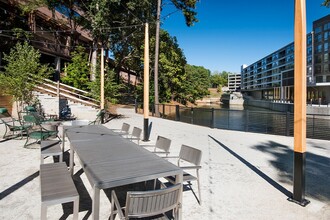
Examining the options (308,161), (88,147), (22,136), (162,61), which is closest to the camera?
(88,147)

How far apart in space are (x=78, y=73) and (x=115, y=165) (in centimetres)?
2257

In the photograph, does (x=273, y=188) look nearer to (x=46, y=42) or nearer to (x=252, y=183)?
(x=252, y=183)

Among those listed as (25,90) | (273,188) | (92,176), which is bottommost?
(273,188)

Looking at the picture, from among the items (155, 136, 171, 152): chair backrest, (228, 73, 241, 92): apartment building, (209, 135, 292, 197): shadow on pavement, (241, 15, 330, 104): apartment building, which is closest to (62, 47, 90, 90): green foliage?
(209, 135, 292, 197): shadow on pavement

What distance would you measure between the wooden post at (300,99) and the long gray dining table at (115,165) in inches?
87.5

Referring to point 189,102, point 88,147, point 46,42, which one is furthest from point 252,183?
point 189,102

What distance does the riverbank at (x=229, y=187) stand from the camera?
3398 mm

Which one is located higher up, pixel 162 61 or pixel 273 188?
pixel 162 61

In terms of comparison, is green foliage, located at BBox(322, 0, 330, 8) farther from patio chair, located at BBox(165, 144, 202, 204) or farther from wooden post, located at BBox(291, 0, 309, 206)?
patio chair, located at BBox(165, 144, 202, 204)

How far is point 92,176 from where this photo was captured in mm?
2545

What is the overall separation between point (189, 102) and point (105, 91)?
33197mm

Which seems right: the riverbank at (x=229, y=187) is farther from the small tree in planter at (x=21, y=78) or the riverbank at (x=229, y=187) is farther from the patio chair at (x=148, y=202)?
the small tree in planter at (x=21, y=78)

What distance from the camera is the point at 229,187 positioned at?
439cm

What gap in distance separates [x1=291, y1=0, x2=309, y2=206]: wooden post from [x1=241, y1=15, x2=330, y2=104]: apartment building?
5034 centimetres
